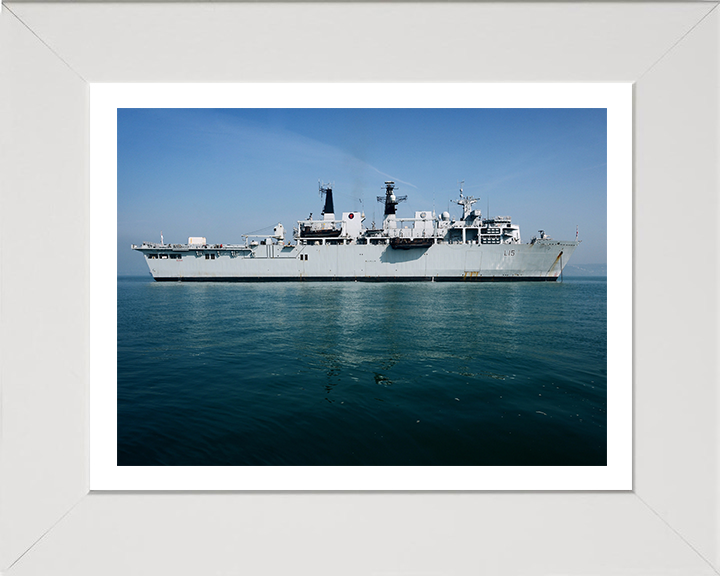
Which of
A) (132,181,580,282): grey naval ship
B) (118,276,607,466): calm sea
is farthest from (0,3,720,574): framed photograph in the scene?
(132,181,580,282): grey naval ship

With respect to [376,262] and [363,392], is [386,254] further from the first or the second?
[363,392]

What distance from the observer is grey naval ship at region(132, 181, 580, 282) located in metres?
16.8

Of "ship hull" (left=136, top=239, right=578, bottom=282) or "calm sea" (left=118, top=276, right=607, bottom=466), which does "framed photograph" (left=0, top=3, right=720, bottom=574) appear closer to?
"calm sea" (left=118, top=276, right=607, bottom=466)

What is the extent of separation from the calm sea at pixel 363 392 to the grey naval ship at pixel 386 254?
9.38 m

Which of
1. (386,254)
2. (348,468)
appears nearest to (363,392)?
(348,468)

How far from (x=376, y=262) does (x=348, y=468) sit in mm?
16206

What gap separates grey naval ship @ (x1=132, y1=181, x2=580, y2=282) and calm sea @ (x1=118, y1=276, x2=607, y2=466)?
9380 millimetres

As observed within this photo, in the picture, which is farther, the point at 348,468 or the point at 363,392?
the point at 363,392

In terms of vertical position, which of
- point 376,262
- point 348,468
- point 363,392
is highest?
point 376,262

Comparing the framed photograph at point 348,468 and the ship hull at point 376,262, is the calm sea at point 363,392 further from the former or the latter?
the ship hull at point 376,262

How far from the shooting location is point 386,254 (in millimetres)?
17188

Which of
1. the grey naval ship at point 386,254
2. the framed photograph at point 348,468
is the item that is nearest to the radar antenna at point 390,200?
the grey naval ship at point 386,254

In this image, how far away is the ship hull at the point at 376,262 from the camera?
16766mm
